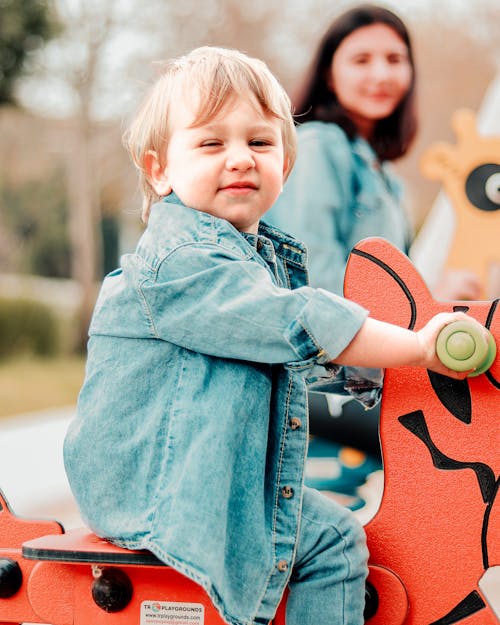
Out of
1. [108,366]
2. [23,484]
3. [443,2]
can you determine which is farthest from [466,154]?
[443,2]

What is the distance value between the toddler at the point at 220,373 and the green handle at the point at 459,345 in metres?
0.02

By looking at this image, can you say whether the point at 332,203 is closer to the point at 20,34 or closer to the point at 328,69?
the point at 328,69

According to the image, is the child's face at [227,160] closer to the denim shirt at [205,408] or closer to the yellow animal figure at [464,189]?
the denim shirt at [205,408]

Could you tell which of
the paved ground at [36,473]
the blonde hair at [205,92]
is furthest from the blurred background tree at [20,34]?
the blonde hair at [205,92]

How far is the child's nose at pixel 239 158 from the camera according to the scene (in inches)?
44.4

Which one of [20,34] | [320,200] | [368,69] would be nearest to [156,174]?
[320,200]

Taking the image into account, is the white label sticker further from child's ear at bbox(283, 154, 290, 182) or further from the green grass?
the green grass

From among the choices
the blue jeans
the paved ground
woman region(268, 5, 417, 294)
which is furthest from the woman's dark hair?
the paved ground

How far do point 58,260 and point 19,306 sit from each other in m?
3.41

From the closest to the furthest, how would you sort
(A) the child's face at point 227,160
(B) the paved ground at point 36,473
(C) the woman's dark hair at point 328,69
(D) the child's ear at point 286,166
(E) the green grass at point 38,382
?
(A) the child's face at point 227,160
(D) the child's ear at point 286,166
(C) the woman's dark hair at point 328,69
(B) the paved ground at point 36,473
(E) the green grass at point 38,382

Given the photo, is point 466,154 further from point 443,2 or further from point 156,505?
point 443,2

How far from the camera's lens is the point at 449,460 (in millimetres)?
1156

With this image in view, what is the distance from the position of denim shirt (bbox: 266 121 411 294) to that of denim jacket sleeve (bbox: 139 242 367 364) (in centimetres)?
92

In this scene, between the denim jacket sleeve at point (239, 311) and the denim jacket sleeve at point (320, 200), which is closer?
the denim jacket sleeve at point (239, 311)
